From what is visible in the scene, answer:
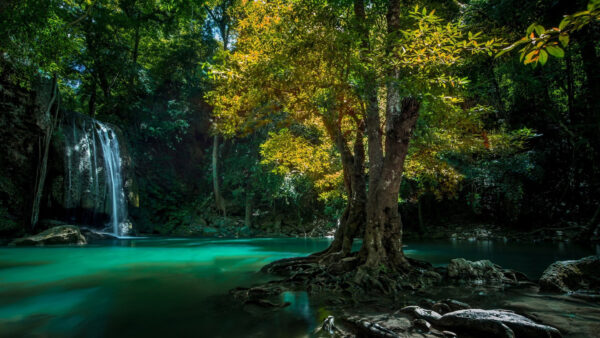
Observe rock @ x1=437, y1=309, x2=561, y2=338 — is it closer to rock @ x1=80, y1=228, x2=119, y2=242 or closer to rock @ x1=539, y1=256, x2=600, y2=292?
rock @ x1=539, y1=256, x2=600, y2=292

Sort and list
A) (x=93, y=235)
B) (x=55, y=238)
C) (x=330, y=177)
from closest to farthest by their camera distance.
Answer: (x=330, y=177)
(x=55, y=238)
(x=93, y=235)

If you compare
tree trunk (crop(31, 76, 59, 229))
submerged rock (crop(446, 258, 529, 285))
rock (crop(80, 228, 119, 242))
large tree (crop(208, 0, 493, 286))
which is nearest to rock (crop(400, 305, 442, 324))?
large tree (crop(208, 0, 493, 286))

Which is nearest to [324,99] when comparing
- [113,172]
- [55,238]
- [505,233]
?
[55,238]

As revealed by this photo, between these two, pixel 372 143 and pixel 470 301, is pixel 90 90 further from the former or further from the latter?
pixel 470 301

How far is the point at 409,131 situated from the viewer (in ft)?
22.9

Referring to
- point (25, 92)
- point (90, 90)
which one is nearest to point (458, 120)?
point (25, 92)

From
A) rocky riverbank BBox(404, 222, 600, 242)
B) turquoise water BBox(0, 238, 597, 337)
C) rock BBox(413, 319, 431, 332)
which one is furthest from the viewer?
rocky riverbank BBox(404, 222, 600, 242)

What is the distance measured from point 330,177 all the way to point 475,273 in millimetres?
6885

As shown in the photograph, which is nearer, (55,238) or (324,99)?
(324,99)

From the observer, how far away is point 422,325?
3793mm

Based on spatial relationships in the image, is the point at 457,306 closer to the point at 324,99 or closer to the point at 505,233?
the point at 324,99

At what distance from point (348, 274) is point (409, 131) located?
338cm

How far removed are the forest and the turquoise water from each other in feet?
0.17

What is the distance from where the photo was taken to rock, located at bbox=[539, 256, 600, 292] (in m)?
5.87
